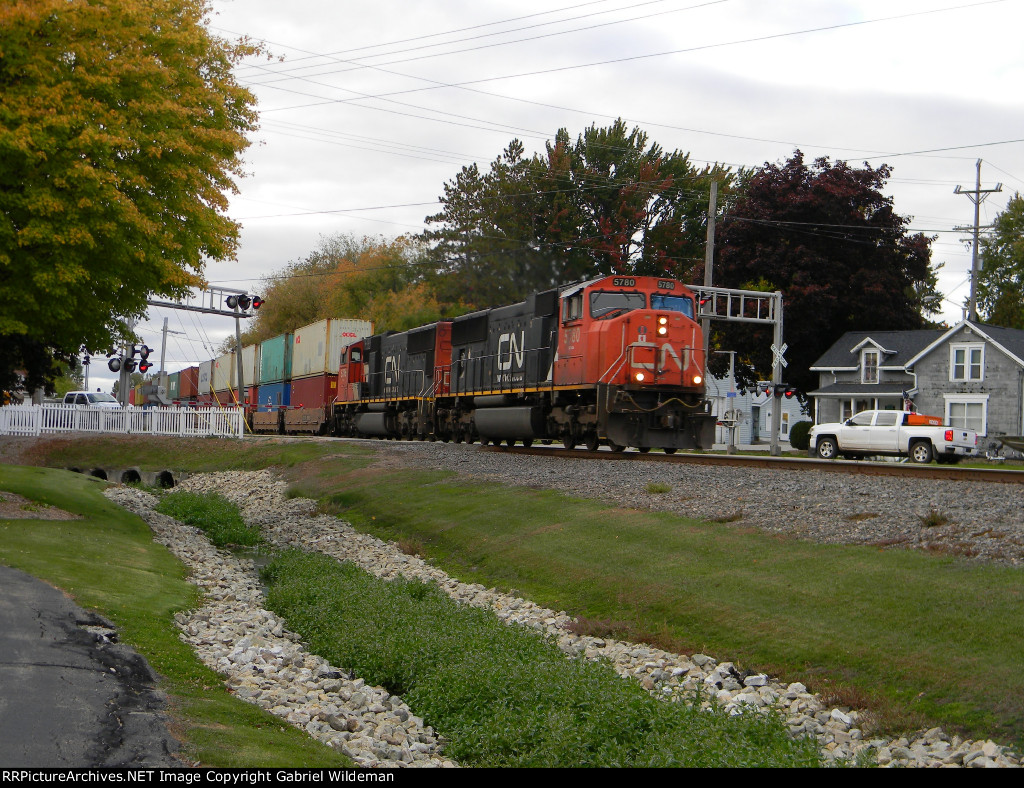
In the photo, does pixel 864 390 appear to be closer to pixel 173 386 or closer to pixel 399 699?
pixel 399 699

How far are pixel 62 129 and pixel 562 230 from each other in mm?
43268

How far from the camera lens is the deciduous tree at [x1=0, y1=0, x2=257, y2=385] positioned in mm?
14602

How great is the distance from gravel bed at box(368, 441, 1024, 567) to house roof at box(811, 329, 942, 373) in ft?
104

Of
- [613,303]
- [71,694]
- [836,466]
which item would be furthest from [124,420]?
[71,694]

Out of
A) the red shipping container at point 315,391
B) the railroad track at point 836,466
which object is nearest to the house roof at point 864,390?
the red shipping container at point 315,391

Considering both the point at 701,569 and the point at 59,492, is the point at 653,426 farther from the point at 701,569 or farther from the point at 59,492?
the point at 59,492

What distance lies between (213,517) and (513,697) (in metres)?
14.4

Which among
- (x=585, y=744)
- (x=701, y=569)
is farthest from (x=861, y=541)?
(x=585, y=744)

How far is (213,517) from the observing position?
834 inches

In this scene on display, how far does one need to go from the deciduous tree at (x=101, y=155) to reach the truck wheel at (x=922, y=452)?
979 inches

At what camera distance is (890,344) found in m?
48.7

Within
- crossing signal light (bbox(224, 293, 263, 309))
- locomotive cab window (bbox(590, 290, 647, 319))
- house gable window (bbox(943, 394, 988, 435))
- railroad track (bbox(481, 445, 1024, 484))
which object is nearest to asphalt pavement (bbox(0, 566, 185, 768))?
railroad track (bbox(481, 445, 1024, 484))

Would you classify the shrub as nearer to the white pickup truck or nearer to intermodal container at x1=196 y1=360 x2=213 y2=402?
the white pickup truck

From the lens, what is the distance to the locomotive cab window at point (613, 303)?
22.7 meters
